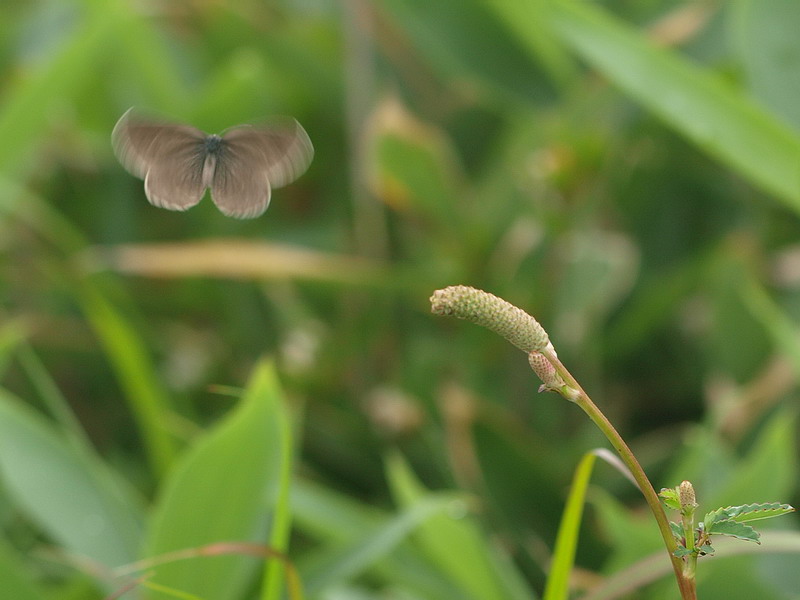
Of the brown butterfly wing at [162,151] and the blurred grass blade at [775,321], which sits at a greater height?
the blurred grass blade at [775,321]

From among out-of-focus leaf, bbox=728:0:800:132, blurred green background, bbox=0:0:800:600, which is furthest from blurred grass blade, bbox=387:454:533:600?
out-of-focus leaf, bbox=728:0:800:132

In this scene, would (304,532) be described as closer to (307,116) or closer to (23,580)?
(23,580)

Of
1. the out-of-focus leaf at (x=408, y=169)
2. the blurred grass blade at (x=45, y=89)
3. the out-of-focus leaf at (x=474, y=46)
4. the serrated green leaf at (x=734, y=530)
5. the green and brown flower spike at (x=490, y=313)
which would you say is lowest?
the serrated green leaf at (x=734, y=530)

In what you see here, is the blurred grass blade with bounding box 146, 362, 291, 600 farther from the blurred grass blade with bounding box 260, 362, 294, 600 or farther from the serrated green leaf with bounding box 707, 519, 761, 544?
the serrated green leaf with bounding box 707, 519, 761, 544

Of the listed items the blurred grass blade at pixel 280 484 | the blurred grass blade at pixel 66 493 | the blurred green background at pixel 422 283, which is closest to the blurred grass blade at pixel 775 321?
the blurred green background at pixel 422 283

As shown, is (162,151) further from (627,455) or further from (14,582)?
(14,582)

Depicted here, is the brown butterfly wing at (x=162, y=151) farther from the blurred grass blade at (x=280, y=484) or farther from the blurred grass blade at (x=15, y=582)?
the blurred grass blade at (x=15, y=582)

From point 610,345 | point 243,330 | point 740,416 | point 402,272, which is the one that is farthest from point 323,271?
point 740,416
